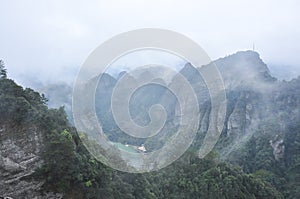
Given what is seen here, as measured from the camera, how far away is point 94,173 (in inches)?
520

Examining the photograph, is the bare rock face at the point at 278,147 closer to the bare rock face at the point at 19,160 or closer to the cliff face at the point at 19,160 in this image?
the bare rock face at the point at 19,160

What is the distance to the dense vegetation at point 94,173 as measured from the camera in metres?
12.2

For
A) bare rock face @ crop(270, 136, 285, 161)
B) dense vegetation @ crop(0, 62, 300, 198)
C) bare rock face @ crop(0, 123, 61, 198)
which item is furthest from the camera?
bare rock face @ crop(270, 136, 285, 161)

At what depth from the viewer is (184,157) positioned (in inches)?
802

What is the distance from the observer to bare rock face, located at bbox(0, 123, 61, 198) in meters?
11.7

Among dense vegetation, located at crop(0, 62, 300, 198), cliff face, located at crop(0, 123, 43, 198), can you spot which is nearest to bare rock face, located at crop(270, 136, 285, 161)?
dense vegetation, located at crop(0, 62, 300, 198)

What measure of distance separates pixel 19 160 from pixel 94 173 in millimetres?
2603

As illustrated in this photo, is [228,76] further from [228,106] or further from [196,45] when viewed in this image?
[196,45]

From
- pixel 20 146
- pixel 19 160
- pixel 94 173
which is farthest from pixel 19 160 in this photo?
pixel 94 173

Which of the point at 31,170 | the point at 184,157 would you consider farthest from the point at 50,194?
the point at 184,157

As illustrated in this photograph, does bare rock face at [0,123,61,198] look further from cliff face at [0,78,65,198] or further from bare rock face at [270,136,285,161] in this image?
bare rock face at [270,136,285,161]

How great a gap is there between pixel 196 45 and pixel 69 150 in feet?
18.9

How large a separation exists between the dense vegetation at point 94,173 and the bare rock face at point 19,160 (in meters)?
0.20

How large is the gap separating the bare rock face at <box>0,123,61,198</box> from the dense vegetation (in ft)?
0.67
